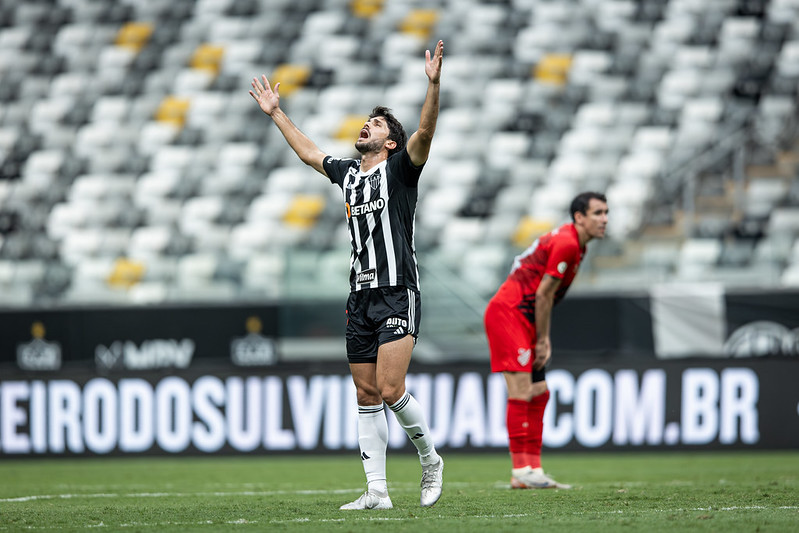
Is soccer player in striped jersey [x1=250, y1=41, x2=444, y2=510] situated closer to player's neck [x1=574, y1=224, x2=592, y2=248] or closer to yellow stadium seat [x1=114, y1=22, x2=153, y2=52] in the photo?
player's neck [x1=574, y1=224, x2=592, y2=248]

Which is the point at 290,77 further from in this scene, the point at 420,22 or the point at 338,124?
the point at 420,22

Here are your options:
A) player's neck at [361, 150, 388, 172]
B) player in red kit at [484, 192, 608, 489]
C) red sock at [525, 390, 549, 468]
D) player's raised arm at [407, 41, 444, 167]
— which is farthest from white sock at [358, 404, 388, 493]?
red sock at [525, 390, 549, 468]

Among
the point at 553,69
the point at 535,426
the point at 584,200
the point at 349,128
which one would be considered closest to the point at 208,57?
the point at 349,128

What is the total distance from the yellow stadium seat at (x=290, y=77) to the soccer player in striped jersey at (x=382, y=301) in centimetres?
1376

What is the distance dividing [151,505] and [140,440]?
4894 millimetres

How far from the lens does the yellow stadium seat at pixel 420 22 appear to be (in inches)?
761

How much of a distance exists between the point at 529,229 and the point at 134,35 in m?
9.97

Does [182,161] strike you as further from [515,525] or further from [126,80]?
[515,525]

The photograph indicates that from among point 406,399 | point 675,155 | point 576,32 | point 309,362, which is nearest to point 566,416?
point 309,362

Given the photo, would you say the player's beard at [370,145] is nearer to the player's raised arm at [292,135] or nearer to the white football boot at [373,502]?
the player's raised arm at [292,135]

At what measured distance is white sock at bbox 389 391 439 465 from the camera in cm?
520

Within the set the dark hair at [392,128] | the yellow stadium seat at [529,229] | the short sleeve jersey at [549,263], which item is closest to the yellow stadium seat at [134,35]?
the yellow stadium seat at [529,229]

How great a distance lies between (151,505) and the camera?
576 centimetres

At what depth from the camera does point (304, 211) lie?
53.7ft
